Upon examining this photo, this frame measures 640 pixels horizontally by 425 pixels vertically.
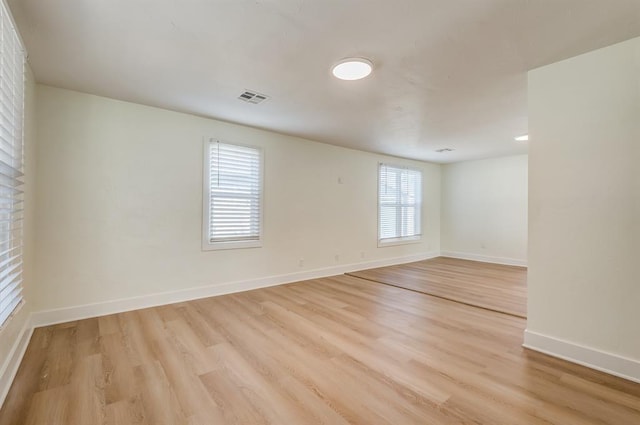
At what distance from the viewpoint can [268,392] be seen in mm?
1832

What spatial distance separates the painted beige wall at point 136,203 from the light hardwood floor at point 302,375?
20.5 inches

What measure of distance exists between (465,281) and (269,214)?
3.39m

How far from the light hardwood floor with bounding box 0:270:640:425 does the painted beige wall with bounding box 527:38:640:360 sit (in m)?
0.40

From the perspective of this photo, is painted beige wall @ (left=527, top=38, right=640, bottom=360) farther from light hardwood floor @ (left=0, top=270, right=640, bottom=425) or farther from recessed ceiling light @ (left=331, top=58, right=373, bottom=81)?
recessed ceiling light @ (left=331, top=58, right=373, bottom=81)

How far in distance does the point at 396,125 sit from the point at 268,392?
3.56m

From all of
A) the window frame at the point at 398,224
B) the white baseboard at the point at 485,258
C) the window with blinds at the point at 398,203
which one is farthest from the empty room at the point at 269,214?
the white baseboard at the point at 485,258

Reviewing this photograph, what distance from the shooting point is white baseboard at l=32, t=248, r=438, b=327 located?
2.91 meters

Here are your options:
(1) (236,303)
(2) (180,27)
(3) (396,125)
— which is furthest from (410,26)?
(1) (236,303)

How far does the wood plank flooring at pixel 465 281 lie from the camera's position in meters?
3.72

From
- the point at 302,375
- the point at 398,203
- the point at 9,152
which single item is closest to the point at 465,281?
the point at 398,203

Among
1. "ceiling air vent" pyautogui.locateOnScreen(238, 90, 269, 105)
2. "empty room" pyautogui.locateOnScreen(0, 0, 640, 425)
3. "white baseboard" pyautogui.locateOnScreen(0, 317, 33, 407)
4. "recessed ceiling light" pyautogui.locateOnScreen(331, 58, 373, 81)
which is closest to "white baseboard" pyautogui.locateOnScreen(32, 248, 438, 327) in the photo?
"empty room" pyautogui.locateOnScreen(0, 0, 640, 425)

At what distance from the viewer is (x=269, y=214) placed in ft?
14.5

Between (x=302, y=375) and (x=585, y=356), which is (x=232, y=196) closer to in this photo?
(x=302, y=375)

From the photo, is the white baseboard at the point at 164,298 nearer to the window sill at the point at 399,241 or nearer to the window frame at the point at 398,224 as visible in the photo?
the window sill at the point at 399,241
